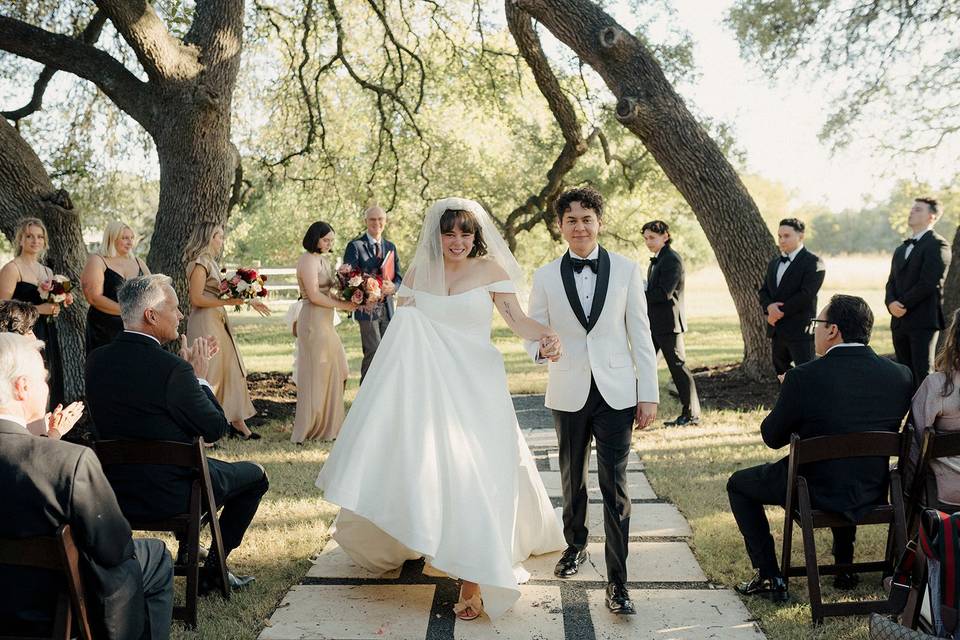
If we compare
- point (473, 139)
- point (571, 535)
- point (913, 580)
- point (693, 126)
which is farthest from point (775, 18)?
point (913, 580)

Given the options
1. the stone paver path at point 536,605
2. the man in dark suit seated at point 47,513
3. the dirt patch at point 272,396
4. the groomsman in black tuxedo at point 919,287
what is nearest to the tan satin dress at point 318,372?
the dirt patch at point 272,396

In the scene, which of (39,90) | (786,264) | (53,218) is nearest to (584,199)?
(786,264)

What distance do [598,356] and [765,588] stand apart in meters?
1.55

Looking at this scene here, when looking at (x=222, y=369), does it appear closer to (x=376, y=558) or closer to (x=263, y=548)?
(x=263, y=548)

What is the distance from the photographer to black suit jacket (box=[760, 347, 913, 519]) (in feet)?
13.7

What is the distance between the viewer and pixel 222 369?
28.3ft

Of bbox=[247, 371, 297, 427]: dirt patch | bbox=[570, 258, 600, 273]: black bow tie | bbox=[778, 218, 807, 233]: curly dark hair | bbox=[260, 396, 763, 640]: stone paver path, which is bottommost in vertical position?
bbox=[260, 396, 763, 640]: stone paver path

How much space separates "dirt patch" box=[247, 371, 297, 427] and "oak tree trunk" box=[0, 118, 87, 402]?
2.16 meters

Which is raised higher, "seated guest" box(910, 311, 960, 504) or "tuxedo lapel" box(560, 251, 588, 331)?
"tuxedo lapel" box(560, 251, 588, 331)

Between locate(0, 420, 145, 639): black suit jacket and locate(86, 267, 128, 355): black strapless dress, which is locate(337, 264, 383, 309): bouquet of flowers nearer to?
locate(86, 267, 128, 355): black strapless dress

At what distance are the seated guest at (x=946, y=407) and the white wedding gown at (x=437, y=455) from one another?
205cm

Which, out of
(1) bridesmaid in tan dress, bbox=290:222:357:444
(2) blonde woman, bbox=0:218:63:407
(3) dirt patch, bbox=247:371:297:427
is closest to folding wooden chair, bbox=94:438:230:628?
(2) blonde woman, bbox=0:218:63:407

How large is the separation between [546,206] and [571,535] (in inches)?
428

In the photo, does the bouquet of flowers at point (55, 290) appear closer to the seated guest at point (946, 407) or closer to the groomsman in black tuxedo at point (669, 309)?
the groomsman in black tuxedo at point (669, 309)
